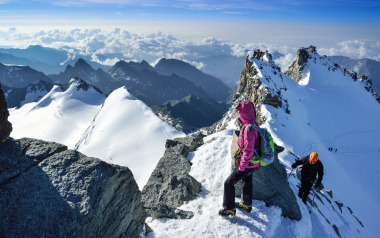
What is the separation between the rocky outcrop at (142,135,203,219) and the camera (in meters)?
8.33

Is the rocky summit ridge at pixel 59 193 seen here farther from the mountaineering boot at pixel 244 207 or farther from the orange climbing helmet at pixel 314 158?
the orange climbing helmet at pixel 314 158

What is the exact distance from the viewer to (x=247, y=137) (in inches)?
259

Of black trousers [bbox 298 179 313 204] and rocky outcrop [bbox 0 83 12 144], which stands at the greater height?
rocky outcrop [bbox 0 83 12 144]

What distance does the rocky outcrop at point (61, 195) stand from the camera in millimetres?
4551

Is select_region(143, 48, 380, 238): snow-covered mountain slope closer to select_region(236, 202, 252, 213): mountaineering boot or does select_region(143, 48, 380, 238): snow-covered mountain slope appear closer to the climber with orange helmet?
select_region(236, 202, 252, 213): mountaineering boot

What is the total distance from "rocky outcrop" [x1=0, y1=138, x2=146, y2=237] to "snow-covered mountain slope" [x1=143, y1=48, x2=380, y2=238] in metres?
1.88

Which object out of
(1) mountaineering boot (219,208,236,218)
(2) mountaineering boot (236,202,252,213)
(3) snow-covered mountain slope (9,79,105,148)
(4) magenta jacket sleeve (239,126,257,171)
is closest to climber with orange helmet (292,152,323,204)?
(2) mountaineering boot (236,202,252,213)

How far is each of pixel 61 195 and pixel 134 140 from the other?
30994mm

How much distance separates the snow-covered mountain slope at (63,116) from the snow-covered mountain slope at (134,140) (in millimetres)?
34140

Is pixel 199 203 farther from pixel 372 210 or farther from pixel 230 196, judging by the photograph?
pixel 372 210

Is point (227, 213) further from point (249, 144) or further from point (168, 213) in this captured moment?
point (249, 144)

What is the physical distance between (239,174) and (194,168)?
18.1ft

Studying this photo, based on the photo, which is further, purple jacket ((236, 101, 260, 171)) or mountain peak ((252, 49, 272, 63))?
mountain peak ((252, 49, 272, 63))

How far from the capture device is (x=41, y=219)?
4.59m
